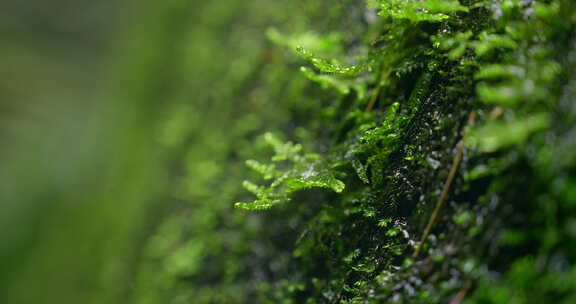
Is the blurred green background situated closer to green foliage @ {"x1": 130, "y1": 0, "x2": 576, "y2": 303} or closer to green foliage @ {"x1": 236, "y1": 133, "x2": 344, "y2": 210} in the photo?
green foliage @ {"x1": 130, "y1": 0, "x2": 576, "y2": 303}

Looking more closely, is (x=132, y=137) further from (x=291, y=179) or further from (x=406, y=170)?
(x=406, y=170)

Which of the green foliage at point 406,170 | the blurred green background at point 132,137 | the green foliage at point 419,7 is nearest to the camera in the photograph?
the green foliage at point 406,170

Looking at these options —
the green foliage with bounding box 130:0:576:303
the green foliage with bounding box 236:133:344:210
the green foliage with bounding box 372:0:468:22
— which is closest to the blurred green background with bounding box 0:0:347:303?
the green foliage with bounding box 130:0:576:303

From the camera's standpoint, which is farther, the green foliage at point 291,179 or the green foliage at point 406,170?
the green foliage at point 291,179

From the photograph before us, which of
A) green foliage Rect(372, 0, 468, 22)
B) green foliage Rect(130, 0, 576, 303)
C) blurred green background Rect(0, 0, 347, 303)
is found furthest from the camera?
blurred green background Rect(0, 0, 347, 303)

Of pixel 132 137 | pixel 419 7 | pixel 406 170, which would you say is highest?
pixel 132 137

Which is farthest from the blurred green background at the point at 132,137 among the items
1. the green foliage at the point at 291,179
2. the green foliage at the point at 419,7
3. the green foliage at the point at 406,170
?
the green foliage at the point at 419,7

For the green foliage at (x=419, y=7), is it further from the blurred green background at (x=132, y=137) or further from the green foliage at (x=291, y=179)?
the blurred green background at (x=132, y=137)

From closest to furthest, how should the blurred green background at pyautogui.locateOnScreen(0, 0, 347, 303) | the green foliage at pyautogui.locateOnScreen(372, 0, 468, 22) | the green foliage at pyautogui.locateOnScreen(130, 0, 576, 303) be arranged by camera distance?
1. the green foliage at pyautogui.locateOnScreen(130, 0, 576, 303)
2. the green foliage at pyautogui.locateOnScreen(372, 0, 468, 22)
3. the blurred green background at pyautogui.locateOnScreen(0, 0, 347, 303)

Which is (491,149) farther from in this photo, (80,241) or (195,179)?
(80,241)

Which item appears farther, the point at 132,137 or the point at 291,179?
the point at 132,137

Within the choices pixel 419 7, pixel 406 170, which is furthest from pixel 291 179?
pixel 419 7
